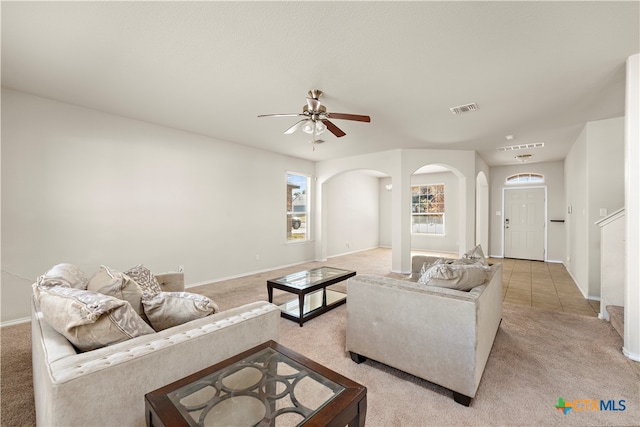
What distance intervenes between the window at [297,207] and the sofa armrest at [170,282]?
11.4ft

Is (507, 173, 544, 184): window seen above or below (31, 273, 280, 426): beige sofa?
above

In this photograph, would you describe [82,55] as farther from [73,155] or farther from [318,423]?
[318,423]

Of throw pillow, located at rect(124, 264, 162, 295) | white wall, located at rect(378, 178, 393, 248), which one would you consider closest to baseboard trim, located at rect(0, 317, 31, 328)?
throw pillow, located at rect(124, 264, 162, 295)

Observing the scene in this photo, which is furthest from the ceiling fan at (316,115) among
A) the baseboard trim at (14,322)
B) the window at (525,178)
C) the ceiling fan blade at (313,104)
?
the window at (525,178)

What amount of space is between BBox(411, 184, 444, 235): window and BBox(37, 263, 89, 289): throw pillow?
28.3 feet

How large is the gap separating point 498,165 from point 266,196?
6321 mm

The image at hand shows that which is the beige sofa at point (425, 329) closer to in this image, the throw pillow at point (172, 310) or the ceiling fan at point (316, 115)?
the throw pillow at point (172, 310)

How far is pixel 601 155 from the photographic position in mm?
3744

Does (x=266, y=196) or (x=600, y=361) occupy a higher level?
(x=266, y=196)

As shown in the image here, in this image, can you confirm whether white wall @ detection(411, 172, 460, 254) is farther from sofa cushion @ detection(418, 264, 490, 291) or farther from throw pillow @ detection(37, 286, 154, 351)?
throw pillow @ detection(37, 286, 154, 351)

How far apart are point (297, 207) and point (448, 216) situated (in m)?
4.88

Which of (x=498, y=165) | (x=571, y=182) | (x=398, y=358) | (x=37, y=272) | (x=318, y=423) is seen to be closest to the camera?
(x=318, y=423)

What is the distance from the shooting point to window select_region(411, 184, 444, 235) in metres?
8.49

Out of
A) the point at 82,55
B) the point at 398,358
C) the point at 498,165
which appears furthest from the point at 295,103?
the point at 498,165
